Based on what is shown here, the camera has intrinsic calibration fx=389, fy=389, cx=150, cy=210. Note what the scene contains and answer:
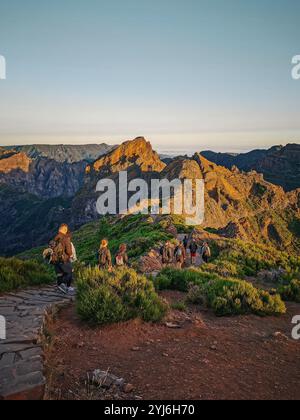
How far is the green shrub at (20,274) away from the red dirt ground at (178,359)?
1.96 meters

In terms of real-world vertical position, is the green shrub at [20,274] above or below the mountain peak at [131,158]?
below

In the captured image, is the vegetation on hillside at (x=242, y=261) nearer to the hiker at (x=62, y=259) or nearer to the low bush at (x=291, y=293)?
A: the low bush at (x=291, y=293)

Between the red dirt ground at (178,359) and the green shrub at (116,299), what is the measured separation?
198 millimetres

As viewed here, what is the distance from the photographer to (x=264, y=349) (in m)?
6.84

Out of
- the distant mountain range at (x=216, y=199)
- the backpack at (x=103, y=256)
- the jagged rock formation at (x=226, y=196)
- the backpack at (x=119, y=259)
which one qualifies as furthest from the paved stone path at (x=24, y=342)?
the jagged rock formation at (x=226, y=196)

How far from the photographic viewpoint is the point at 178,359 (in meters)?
5.88

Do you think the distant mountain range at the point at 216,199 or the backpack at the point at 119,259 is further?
the distant mountain range at the point at 216,199

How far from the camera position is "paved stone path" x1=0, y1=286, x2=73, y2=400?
425 cm

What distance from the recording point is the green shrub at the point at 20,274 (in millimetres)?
9320

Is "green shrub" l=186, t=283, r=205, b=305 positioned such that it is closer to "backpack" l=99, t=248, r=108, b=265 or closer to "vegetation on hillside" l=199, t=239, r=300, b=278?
"backpack" l=99, t=248, r=108, b=265

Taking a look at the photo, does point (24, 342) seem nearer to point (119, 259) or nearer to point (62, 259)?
point (62, 259)

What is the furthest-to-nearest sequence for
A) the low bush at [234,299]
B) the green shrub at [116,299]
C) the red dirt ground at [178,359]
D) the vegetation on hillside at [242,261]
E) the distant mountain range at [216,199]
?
the distant mountain range at [216,199] < the vegetation on hillside at [242,261] < the low bush at [234,299] < the green shrub at [116,299] < the red dirt ground at [178,359]

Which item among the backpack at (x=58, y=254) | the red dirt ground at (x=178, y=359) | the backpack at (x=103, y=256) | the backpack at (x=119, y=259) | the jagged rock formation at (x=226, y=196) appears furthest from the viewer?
the jagged rock formation at (x=226, y=196)
